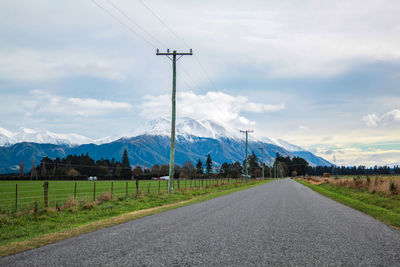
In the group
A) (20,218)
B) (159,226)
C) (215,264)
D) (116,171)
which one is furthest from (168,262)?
(116,171)

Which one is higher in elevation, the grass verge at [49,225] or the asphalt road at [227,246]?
the asphalt road at [227,246]

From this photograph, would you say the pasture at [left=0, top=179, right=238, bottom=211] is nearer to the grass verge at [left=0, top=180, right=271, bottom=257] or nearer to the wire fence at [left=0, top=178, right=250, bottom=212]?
the wire fence at [left=0, top=178, right=250, bottom=212]

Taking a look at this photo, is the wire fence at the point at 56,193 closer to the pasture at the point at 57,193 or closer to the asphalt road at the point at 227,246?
the pasture at the point at 57,193

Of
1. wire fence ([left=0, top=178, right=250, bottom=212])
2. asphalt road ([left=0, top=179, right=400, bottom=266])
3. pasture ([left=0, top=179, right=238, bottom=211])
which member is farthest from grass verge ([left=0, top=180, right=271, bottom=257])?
pasture ([left=0, top=179, right=238, bottom=211])

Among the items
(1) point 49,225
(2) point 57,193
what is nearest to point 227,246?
(1) point 49,225

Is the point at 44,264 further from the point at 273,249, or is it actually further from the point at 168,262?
the point at 273,249

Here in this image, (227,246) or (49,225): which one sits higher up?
(227,246)

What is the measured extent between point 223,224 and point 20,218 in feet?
27.2

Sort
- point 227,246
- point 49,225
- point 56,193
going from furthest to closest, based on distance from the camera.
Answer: point 56,193, point 49,225, point 227,246

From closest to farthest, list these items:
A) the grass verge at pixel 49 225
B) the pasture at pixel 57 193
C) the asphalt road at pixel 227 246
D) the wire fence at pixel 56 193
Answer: the asphalt road at pixel 227 246 → the grass verge at pixel 49 225 → the wire fence at pixel 56 193 → the pasture at pixel 57 193

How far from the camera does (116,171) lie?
6924 inches

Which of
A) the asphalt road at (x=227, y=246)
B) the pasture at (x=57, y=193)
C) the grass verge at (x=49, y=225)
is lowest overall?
the pasture at (x=57, y=193)

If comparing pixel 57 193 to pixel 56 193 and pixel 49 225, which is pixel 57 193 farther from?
pixel 49 225

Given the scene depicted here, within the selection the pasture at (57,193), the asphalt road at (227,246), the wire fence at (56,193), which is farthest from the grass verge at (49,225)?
the pasture at (57,193)
